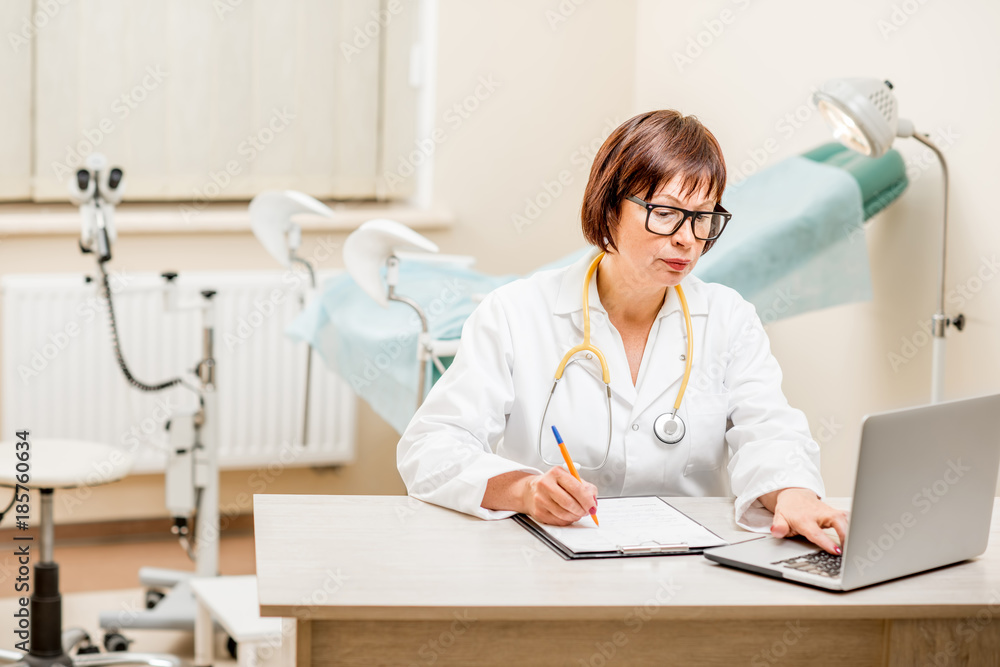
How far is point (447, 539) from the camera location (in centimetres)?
134

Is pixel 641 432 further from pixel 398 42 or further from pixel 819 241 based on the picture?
pixel 398 42

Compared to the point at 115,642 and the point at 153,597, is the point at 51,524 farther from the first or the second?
the point at 153,597

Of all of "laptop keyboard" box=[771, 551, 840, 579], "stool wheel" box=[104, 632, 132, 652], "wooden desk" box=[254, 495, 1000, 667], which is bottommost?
"stool wheel" box=[104, 632, 132, 652]

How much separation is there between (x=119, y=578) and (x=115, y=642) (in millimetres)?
585

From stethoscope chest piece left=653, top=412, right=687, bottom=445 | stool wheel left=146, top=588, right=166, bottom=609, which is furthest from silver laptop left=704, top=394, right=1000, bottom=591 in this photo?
stool wheel left=146, top=588, right=166, bottom=609

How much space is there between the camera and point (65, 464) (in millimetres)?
2447

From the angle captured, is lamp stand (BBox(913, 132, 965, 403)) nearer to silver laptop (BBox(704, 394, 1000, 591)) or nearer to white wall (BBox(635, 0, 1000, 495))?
white wall (BBox(635, 0, 1000, 495))

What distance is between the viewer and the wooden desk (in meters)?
1.15

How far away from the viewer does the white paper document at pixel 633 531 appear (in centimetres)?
133


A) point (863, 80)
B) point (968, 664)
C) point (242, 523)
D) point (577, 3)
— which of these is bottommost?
point (242, 523)

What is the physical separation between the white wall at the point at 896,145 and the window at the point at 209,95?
41.4 inches

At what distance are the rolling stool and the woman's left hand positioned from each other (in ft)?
5.28

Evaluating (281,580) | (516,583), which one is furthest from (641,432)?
(281,580)

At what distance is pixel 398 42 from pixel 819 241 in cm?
177
